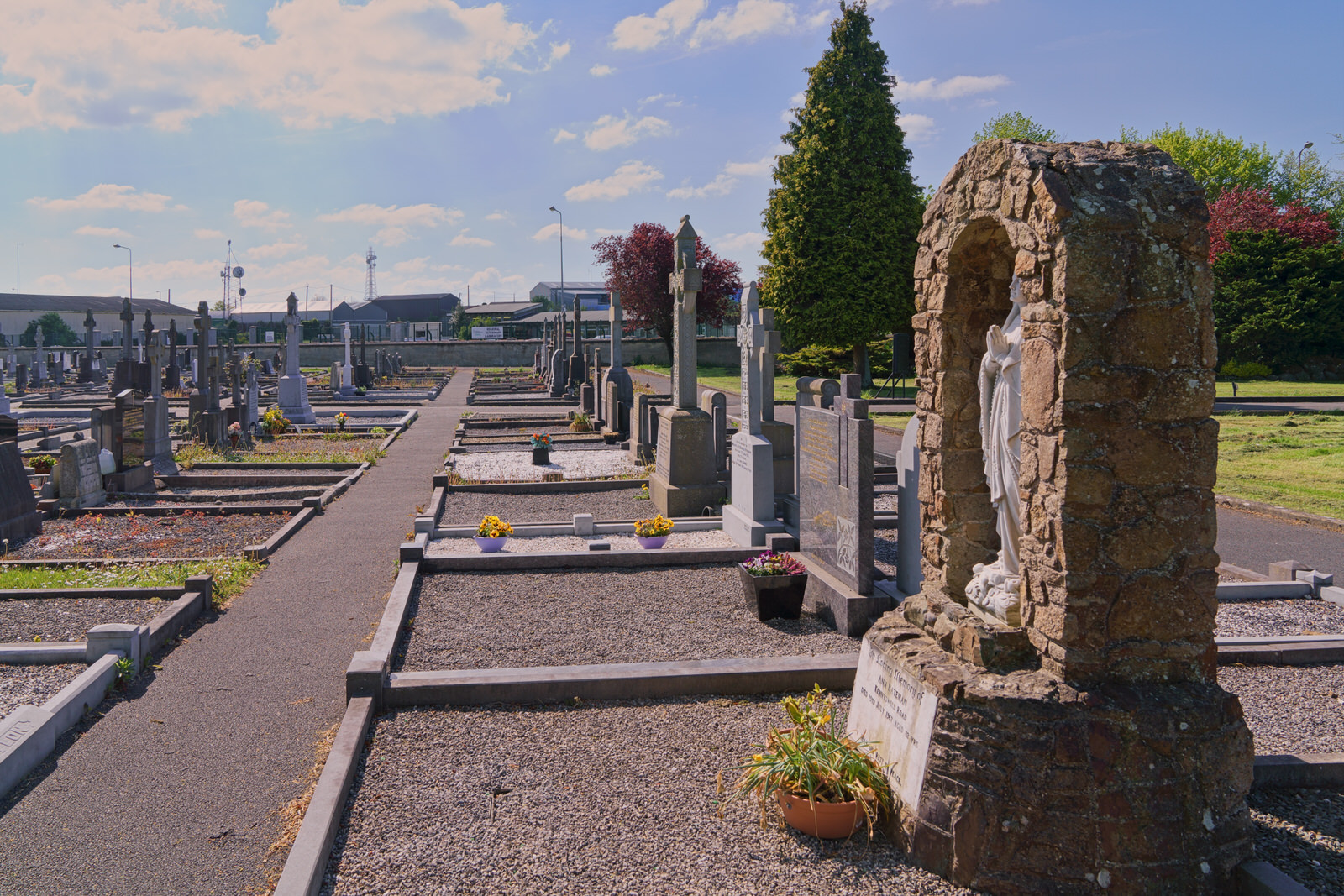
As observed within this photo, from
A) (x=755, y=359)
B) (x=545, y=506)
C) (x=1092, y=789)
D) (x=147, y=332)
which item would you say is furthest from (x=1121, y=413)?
(x=147, y=332)

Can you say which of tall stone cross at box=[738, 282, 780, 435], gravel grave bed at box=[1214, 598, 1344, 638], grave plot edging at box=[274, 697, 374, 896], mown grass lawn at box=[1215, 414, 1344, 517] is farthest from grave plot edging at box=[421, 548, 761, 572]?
mown grass lawn at box=[1215, 414, 1344, 517]

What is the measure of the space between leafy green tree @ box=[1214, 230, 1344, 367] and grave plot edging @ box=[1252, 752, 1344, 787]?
3667cm

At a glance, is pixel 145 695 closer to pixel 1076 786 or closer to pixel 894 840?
pixel 894 840

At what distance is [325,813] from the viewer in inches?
160

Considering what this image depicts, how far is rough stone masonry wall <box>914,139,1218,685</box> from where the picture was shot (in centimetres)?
352

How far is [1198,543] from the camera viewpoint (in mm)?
3604

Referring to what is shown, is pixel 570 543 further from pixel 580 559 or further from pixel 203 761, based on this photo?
pixel 203 761

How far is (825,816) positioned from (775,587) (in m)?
3.25

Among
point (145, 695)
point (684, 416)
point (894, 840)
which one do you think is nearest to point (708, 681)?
point (894, 840)

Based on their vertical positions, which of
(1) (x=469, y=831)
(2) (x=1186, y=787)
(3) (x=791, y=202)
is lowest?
(1) (x=469, y=831)

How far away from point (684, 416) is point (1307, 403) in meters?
23.7

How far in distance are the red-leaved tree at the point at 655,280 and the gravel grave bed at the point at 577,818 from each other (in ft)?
153

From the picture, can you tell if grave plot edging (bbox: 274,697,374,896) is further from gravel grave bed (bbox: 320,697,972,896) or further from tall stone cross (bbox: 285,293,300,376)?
tall stone cross (bbox: 285,293,300,376)

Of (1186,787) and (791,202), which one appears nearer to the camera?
(1186,787)
